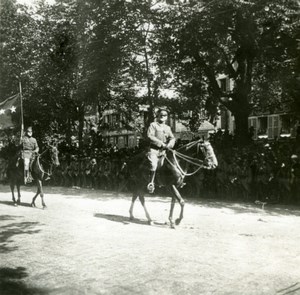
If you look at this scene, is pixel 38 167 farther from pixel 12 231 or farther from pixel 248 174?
pixel 248 174

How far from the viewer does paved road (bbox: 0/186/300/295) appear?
633 cm

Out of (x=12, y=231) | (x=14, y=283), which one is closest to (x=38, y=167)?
(x=12, y=231)

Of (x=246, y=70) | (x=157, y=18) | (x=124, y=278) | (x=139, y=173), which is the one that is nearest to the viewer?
(x=124, y=278)

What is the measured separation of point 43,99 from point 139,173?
1605 centimetres

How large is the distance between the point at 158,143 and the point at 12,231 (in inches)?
155

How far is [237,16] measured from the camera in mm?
17781

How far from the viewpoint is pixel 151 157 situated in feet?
37.9

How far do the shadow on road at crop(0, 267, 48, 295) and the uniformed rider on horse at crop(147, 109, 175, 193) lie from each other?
492cm

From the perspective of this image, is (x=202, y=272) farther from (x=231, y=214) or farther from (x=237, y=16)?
(x=237, y=16)

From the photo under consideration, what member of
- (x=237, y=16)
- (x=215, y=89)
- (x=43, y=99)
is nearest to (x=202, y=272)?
(x=237, y=16)

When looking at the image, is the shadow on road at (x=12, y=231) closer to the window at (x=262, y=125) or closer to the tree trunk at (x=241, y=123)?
the tree trunk at (x=241, y=123)

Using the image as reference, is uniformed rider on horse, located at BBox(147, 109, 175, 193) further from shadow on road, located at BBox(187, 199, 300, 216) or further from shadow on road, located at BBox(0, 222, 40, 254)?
shadow on road, located at BBox(187, 199, 300, 216)

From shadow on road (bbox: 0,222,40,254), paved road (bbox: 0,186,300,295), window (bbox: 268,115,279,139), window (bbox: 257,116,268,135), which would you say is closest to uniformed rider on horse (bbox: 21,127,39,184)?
paved road (bbox: 0,186,300,295)

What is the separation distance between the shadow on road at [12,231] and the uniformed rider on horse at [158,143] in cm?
297
